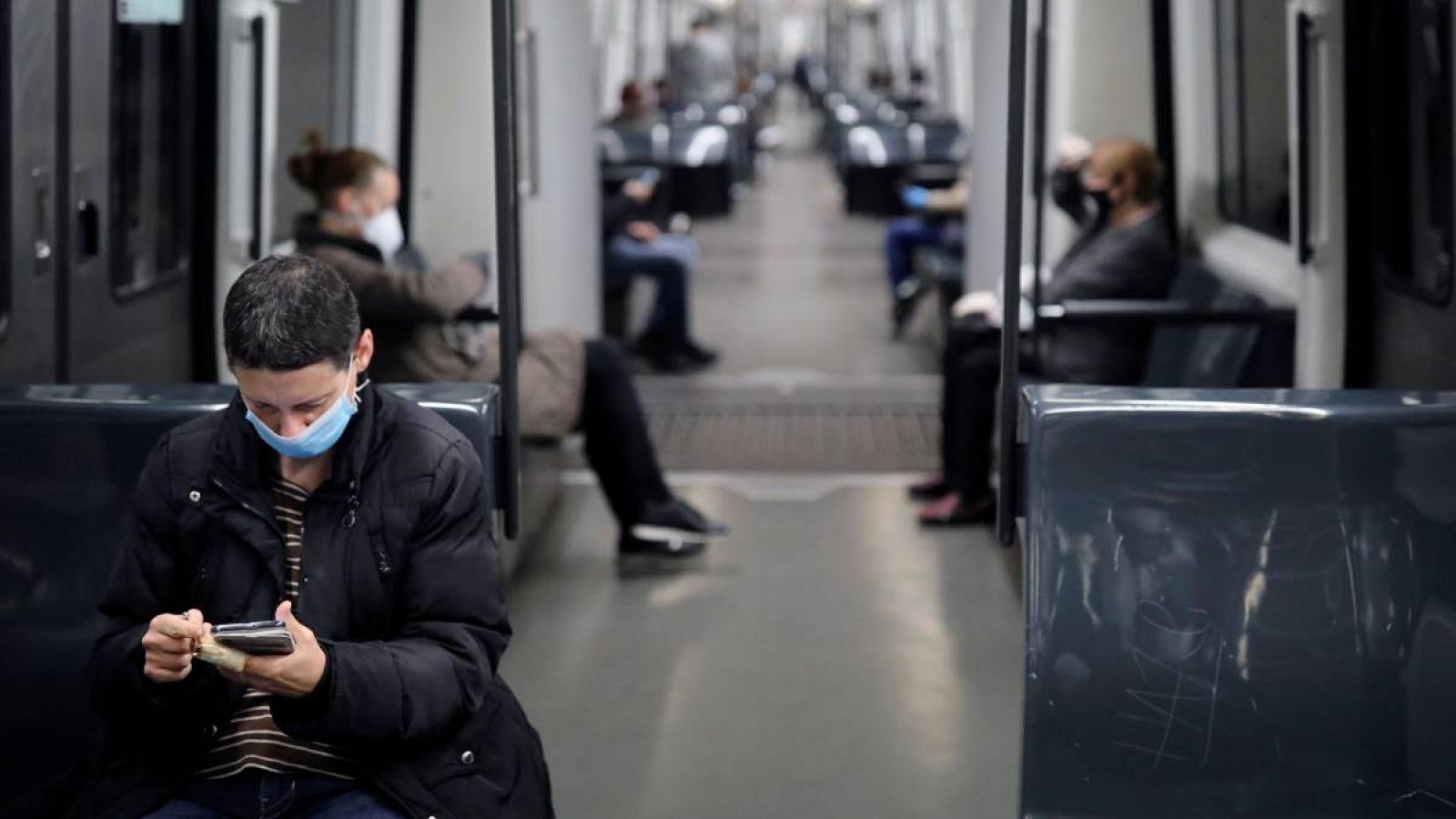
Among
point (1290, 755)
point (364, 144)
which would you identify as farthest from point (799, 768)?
point (364, 144)

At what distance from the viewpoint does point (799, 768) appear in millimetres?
4145

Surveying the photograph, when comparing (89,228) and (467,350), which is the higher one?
(89,228)

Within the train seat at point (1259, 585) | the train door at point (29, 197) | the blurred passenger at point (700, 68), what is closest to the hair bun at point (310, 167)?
the train door at point (29, 197)

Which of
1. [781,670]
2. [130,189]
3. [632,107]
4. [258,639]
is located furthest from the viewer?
[632,107]

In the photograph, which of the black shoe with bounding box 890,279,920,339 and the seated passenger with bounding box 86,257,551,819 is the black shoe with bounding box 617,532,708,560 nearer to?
the seated passenger with bounding box 86,257,551,819

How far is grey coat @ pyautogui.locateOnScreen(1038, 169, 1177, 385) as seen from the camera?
5957mm

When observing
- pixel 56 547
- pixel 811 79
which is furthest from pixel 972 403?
pixel 811 79

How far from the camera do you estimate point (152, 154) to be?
5.15 metres

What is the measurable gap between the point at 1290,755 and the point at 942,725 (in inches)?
51.6

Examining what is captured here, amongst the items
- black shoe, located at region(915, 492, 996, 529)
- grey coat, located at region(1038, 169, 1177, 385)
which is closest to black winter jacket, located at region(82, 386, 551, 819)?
grey coat, located at region(1038, 169, 1177, 385)

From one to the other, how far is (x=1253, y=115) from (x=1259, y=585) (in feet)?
11.0

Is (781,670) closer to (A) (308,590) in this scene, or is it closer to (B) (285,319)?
(A) (308,590)

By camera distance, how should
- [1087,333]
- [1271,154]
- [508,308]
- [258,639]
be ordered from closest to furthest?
[258,639], [508,308], [1087,333], [1271,154]

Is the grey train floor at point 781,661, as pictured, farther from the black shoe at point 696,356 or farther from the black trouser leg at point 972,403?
the black shoe at point 696,356
